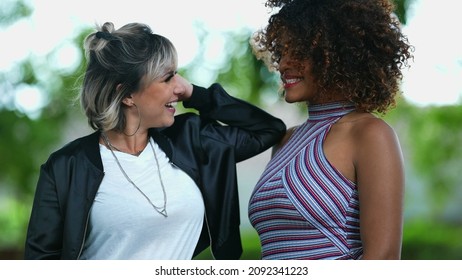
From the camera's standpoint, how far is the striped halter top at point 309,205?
7.77 ft

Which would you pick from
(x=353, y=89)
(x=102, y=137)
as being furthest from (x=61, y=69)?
(x=353, y=89)

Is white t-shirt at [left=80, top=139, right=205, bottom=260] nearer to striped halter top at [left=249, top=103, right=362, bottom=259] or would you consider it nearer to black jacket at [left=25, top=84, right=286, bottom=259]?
black jacket at [left=25, top=84, right=286, bottom=259]

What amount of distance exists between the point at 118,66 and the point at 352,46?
82 centimetres

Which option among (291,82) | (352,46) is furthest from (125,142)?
(352,46)

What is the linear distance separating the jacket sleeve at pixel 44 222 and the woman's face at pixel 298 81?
2.92 ft

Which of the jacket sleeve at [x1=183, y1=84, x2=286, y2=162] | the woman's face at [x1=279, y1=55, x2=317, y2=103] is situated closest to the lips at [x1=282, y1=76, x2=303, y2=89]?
the woman's face at [x1=279, y1=55, x2=317, y2=103]

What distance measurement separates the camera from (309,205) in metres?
2.38

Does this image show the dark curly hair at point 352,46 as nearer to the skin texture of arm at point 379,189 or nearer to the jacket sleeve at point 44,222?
the skin texture of arm at point 379,189

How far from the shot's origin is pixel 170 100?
8.62 feet

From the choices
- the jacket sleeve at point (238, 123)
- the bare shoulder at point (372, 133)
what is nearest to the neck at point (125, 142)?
the jacket sleeve at point (238, 123)

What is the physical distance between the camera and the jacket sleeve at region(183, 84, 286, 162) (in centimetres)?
276

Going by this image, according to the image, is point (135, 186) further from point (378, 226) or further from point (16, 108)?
point (16, 108)

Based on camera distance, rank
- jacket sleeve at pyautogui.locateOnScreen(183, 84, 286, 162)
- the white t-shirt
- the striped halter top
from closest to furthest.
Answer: the striped halter top → the white t-shirt → jacket sleeve at pyautogui.locateOnScreen(183, 84, 286, 162)

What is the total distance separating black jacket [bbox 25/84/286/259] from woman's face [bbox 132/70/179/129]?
0.09m
